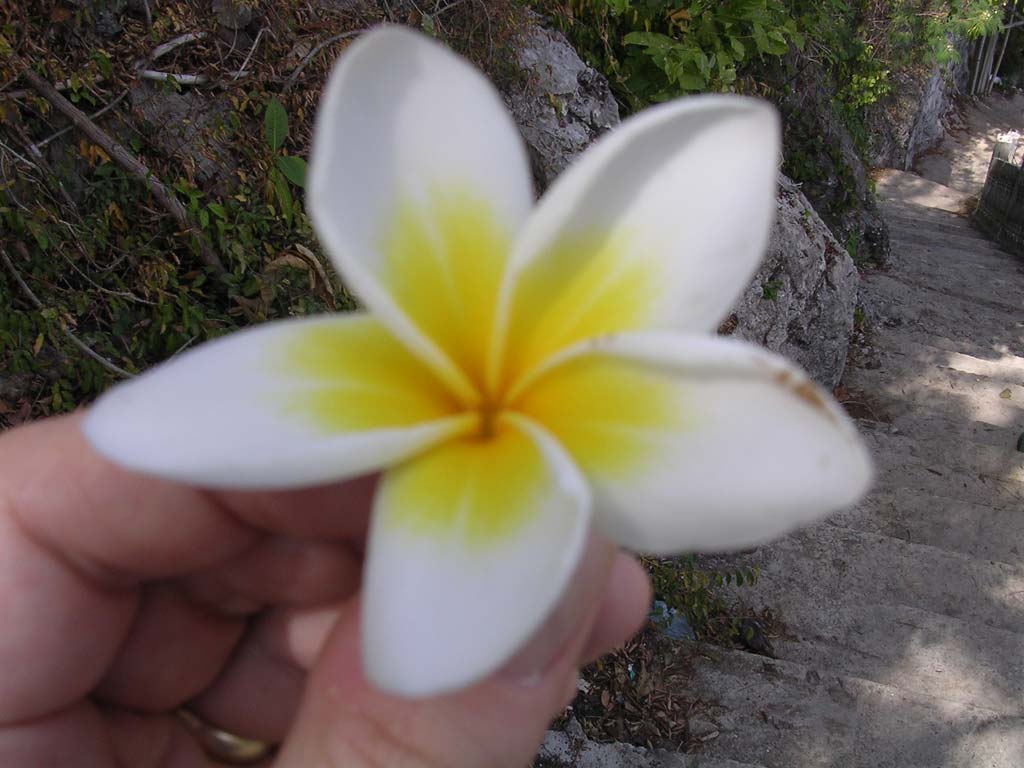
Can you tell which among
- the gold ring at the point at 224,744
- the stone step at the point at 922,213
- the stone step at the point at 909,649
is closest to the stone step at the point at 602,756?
the stone step at the point at 909,649

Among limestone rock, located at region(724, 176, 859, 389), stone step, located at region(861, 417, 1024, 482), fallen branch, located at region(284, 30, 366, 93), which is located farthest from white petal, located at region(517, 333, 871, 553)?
stone step, located at region(861, 417, 1024, 482)

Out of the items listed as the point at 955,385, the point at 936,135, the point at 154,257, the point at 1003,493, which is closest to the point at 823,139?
the point at 955,385

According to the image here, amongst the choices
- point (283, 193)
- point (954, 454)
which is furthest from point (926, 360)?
point (283, 193)

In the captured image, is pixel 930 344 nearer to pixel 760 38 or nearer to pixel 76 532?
pixel 760 38

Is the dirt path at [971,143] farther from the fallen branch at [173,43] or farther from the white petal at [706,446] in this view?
the white petal at [706,446]

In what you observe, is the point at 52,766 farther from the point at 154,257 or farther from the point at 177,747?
the point at 154,257
